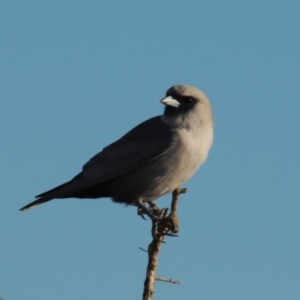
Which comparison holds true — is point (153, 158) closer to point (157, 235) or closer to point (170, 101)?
point (170, 101)

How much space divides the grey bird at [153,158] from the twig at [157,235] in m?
1.33

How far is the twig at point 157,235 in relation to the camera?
6070 mm

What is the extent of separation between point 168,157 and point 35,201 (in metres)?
1.70

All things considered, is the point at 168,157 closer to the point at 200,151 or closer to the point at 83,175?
the point at 200,151

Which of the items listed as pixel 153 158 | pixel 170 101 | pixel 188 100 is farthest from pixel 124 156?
pixel 188 100

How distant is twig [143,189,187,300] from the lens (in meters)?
6.07

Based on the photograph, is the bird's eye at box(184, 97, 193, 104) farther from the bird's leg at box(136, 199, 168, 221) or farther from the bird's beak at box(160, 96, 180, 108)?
the bird's leg at box(136, 199, 168, 221)

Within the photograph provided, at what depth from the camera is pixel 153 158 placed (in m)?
8.94

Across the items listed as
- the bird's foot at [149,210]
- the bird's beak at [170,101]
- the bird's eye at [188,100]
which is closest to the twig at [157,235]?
the bird's foot at [149,210]

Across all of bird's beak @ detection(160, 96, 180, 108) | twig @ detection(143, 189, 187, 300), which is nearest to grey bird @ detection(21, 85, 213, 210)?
bird's beak @ detection(160, 96, 180, 108)

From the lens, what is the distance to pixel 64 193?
8.96 m

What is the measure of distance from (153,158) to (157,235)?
2264 millimetres

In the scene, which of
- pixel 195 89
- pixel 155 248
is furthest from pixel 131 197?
pixel 155 248

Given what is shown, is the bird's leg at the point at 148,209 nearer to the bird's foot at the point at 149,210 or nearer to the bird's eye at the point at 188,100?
the bird's foot at the point at 149,210
